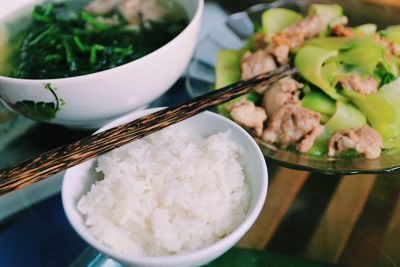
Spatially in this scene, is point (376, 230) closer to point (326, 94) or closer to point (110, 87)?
point (326, 94)

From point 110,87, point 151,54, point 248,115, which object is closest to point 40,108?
point 110,87

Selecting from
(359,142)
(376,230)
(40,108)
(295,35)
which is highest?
(40,108)

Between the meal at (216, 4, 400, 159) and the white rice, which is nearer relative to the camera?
the white rice

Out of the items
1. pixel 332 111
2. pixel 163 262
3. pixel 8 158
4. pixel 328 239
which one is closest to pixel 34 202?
pixel 8 158

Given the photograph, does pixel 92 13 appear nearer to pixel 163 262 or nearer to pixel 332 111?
pixel 332 111

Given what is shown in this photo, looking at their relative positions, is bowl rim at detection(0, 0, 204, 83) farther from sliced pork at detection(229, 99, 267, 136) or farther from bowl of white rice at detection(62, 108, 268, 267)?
sliced pork at detection(229, 99, 267, 136)

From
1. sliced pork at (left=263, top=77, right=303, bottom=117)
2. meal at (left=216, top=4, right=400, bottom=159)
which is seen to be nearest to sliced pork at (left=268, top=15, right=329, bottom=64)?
meal at (left=216, top=4, right=400, bottom=159)
